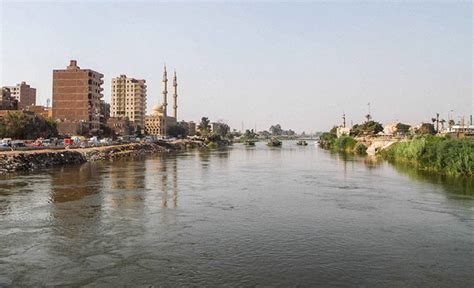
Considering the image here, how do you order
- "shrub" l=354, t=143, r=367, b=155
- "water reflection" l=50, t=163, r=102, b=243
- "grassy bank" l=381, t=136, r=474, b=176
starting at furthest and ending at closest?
"shrub" l=354, t=143, r=367, b=155, "grassy bank" l=381, t=136, r=474, b=176, "water reflection" l=50, t=163, r=102, b=243

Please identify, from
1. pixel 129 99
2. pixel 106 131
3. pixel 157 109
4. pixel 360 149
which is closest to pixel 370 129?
pixel 360 149

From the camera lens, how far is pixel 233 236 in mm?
18672

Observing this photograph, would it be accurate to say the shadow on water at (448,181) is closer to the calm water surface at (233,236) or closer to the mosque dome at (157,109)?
the calm water surface at (233,236)

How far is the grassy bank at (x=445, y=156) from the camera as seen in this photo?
42.2 m

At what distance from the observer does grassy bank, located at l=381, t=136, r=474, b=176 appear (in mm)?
42156

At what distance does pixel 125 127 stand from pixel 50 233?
120627 mm

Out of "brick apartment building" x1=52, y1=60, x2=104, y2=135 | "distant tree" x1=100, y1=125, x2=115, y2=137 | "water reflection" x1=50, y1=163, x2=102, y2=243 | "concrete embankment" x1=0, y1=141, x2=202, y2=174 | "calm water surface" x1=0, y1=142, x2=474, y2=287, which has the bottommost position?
"calm water surface" x1=0, y1=142, x2=474, y2=287

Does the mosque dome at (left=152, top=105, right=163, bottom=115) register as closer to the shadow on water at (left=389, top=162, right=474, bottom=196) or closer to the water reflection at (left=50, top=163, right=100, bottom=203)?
the water reflection at (left=50, top=163, right=100, bottom=203)

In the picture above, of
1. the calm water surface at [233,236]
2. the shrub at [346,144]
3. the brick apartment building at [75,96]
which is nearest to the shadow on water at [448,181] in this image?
the calm water surface at [233,236]

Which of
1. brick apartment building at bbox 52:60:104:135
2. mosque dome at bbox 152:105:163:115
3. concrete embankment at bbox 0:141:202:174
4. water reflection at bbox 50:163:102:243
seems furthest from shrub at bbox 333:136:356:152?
mosque dome at bbox 152:105:163:115

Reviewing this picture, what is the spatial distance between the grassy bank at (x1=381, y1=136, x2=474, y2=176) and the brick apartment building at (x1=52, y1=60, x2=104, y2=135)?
8457 centimetres

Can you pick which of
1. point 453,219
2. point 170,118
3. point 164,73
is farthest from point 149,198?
point 170,118

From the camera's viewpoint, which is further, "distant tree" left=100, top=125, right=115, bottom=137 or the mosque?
the mosque

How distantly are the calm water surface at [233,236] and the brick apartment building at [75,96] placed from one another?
85937 millimetres
